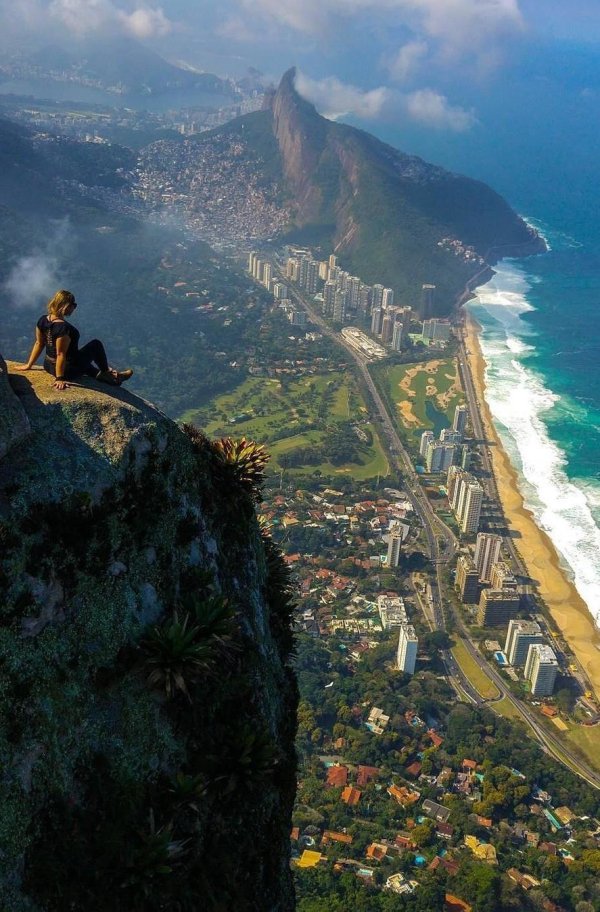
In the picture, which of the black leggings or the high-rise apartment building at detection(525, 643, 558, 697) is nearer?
the black leggings

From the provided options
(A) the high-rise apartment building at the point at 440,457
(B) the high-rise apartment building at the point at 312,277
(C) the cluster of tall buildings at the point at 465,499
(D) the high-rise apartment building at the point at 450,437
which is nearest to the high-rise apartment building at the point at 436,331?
(B) the high-rise apartment building at the point at 312,277

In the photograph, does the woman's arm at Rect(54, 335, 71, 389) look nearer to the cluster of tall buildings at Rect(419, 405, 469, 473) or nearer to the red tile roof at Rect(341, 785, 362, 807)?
the red tile roof at Rect(341, 785, 362, 807)

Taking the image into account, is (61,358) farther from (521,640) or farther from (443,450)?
(443,450)

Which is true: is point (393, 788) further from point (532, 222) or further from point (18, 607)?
point (532, 222)

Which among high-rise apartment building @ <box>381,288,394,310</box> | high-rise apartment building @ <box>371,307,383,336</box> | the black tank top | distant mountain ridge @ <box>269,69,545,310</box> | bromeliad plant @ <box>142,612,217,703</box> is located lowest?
bromeliad plant @ <box>142,612,217,703</box>

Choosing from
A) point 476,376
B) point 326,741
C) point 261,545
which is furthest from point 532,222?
point 261,545

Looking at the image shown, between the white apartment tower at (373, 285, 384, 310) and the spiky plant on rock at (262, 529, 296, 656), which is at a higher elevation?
the white apartment tower at (373, 285, 384, 310)

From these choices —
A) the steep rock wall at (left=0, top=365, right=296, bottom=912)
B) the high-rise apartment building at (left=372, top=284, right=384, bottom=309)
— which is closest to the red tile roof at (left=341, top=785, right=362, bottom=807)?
the steep rock wall at (left=0, top=365, right=296, bottom=912)
